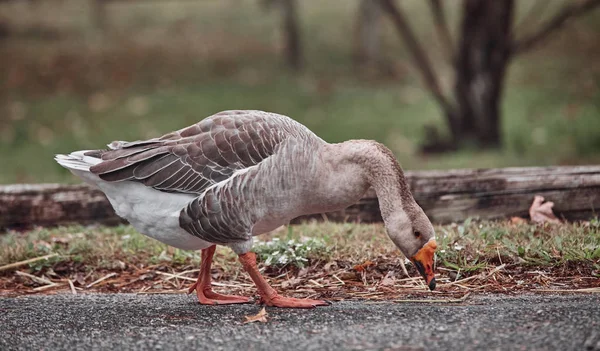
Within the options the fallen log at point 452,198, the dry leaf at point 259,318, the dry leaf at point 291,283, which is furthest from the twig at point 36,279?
the dry leaf at point 259,318

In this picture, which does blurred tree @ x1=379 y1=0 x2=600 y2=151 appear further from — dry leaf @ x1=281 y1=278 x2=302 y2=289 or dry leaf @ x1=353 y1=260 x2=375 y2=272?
dry leaf @ x1=281 y1=278 x2=302 y2=289

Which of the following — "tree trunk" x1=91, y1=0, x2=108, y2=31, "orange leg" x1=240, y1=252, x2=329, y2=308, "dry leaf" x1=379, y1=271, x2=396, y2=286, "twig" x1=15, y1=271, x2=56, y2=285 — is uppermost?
"tree trunk" x1=91, y1=0, x2=108, y2=31

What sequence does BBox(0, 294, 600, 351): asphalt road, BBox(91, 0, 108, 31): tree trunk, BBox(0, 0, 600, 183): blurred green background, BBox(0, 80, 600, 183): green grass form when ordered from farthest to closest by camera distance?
BBox(91, 0, 108, 31): tree trunk, BBox(0, 0, 600, 183): blurred green background, BBox(0, 80, 600, 183): green grass, BBox(0, 294, 600, 351): asphalt road

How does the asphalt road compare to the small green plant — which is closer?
the asphalt road

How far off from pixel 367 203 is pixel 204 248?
2114 mm

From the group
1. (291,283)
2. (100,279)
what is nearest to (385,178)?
(291,283)

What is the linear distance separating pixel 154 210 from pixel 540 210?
3243 millimetres

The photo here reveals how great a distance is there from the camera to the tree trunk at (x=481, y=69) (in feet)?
36.7

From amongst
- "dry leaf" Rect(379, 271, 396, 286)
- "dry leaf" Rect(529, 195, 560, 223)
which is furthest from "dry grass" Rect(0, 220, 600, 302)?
"dry leaf" Rect(529, 195, 560, 223)

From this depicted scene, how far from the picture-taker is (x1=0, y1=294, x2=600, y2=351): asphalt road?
3426 millimetres

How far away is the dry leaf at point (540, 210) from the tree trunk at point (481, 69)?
19.1 ft

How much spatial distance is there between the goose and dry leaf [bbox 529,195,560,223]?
1976 millimetres

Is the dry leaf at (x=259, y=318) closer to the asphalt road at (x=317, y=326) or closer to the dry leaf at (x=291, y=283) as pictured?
the asphalt road at (x=317, y=326)

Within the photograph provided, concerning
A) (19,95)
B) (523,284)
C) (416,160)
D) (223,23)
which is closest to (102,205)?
(523,284)
